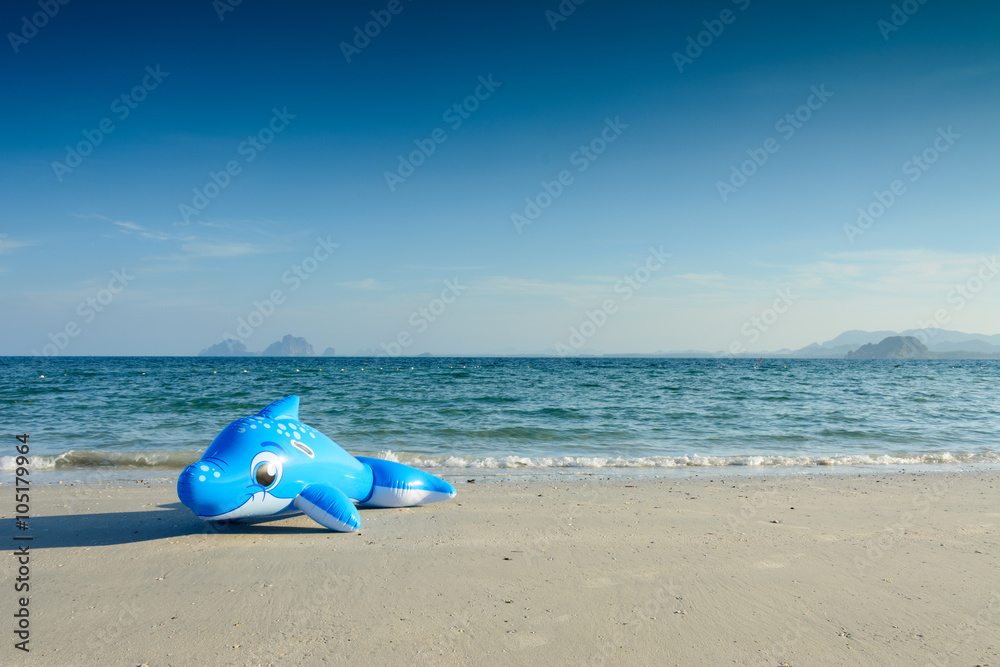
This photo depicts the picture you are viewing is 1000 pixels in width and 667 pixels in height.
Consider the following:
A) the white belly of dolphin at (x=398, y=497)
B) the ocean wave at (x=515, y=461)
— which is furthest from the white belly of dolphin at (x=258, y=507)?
the ocean wave at (x=515, y=461)

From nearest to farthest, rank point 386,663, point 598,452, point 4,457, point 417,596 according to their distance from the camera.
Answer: point 386,663
point 417,596
point 4,457
point 598,452

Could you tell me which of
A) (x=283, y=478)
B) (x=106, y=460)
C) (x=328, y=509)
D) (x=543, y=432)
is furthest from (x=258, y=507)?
(x=543, y=432)

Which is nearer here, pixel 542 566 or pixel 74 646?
pixel 74 646

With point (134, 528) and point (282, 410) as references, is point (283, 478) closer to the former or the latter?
point (282, 410)

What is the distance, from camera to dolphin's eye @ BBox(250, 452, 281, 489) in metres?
5.74

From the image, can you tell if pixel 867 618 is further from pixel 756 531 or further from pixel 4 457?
pixel 4 457

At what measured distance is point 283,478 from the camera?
5.95m

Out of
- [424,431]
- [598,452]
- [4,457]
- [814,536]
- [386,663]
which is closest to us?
[386,663]

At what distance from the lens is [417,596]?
449 cm

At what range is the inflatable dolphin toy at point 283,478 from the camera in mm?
5469

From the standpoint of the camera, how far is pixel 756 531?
20.4ft

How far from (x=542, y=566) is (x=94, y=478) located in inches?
328

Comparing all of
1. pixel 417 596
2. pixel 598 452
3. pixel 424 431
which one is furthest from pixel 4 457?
pixel 598 452

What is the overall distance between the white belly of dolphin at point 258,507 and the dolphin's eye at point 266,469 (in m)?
0.12
